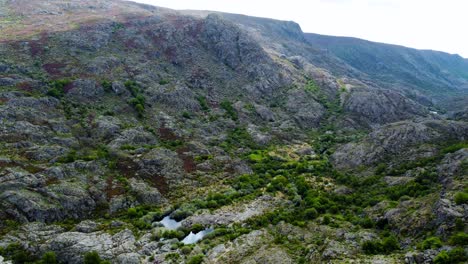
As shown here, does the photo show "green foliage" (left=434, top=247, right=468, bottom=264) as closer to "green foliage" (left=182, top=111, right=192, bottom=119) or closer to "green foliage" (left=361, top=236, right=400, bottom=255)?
"green foliage" (left=361, top=236, right=400, bottom=255)

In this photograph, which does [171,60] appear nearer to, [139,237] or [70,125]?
[70,125]

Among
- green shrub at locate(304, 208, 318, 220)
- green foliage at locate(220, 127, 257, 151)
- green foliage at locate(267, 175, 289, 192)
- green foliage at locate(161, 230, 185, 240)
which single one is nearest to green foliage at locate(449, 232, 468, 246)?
green shrub at locate(304, 208, 318, 220)

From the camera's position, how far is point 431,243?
4941 cm

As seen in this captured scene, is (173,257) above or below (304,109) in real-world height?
below

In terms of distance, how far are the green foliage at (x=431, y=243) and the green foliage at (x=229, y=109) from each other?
80603mm

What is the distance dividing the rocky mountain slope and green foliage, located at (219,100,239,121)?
76 centimetres

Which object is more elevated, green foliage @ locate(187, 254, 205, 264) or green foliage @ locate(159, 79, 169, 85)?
green foliage @ locate(159, 79, 169, 85)

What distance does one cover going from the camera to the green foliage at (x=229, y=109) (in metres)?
124

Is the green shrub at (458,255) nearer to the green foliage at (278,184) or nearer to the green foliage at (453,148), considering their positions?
the green foliage at (278,184)

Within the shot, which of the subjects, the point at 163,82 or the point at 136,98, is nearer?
the point at 136,98

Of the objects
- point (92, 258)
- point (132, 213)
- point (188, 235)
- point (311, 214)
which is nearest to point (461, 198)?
point (311, 214)

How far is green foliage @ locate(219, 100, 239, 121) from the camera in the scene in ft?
408

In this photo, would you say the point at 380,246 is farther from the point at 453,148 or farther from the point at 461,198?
the point at 453,148

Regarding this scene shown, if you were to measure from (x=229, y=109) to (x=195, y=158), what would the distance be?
1547 inches
